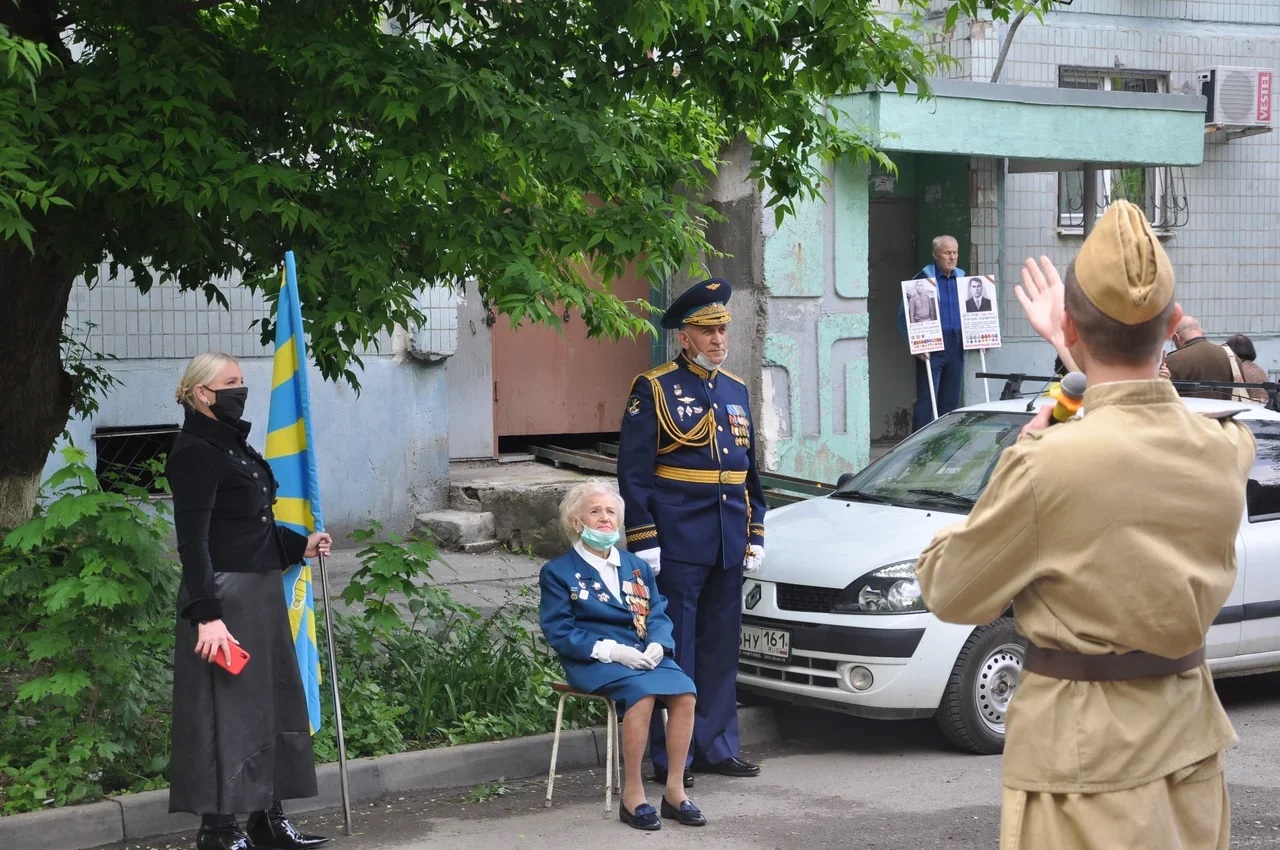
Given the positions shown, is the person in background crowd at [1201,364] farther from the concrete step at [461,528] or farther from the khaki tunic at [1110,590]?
the khaki tunic at [1110,590]

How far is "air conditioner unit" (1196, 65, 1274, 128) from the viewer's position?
57.0 feet

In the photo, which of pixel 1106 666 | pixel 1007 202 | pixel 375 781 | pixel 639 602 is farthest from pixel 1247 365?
pixel 1106 666

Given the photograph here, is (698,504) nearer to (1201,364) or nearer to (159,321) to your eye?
(1201,364)

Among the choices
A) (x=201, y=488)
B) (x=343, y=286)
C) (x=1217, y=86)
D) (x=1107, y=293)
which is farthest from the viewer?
(x=1217, y=86)

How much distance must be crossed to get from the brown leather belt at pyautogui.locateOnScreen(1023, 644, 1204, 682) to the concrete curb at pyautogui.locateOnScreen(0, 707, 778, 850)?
156 inches

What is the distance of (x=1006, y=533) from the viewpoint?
278cm

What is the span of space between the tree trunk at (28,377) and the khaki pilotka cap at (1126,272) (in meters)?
5.78

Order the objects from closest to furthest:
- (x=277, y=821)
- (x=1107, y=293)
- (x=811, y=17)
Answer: (x=1107, y=293), (x=277, y=821), (x=811, y=17)

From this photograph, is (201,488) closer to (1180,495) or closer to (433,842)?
(433,842)

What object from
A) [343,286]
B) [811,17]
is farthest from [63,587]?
[811,17]

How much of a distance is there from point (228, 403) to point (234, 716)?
1.10m

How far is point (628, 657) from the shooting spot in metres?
6.05

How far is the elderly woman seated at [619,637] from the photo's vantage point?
237 inches

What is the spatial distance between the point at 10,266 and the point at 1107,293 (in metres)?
6.03
